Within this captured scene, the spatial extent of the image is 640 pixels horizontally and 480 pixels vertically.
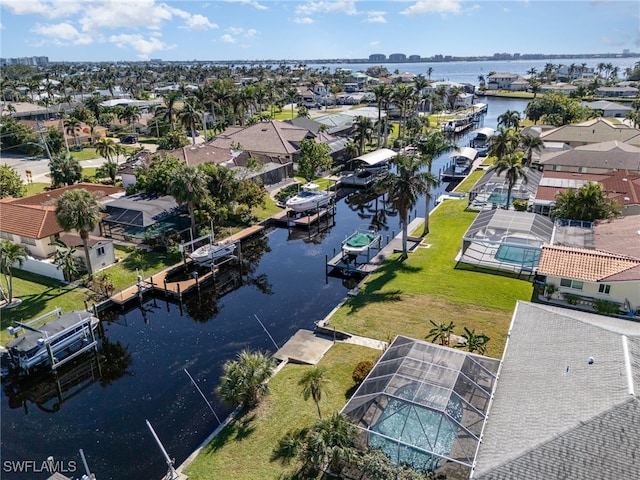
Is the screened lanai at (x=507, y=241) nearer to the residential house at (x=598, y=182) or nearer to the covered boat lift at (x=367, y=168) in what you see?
the residential house at (x=598, y=182)

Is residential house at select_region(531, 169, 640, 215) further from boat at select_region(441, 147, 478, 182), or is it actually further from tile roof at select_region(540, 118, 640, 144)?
tile roof at select_region(540, 118, 640, 144)

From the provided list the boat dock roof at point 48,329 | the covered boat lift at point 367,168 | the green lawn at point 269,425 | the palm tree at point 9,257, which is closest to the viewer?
the green lawn at point 269,425

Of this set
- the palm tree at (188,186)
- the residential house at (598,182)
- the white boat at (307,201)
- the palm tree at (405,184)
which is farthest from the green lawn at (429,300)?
the palm tree at (188,186)

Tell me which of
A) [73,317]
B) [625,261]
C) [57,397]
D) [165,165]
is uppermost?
[165,165]

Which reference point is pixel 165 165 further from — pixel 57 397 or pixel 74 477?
pixel 74 477

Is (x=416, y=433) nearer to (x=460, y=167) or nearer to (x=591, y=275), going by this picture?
(x=591, y=275)

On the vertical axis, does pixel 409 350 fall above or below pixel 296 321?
above

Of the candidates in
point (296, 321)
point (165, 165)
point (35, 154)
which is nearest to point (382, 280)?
point (296, 321)
